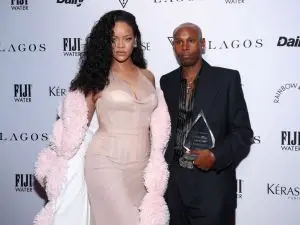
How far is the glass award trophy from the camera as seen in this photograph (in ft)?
6.69

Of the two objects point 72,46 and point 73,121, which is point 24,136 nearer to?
point 72,46

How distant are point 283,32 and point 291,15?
12cm

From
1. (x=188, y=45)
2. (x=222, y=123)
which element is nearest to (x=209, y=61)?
(x=188, y=45)

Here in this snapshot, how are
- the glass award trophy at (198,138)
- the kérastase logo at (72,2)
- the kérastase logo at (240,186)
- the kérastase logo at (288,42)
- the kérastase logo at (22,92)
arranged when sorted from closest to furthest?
the glass award trophy at (198,138), the kérastase logo at (288,42), the kérastase logo at (240,186), the kérastase logo at (72,2), the kérastase logo at (22,92)

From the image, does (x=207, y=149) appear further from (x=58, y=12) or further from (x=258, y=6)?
(x=58, y=12)

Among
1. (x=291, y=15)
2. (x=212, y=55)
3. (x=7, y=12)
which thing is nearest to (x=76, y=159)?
(x=212, y=55)

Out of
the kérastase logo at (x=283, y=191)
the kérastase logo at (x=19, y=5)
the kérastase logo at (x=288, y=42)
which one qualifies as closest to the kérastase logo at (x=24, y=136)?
the kérastase logo at (x=19, y=5)

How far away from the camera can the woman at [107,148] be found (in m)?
1.93

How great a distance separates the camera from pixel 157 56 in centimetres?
266

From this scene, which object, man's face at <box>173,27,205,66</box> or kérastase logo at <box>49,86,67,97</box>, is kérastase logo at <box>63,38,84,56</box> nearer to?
kérastase logo at <box>49,86,67,97</box>

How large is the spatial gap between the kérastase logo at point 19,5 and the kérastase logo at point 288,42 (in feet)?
6.31

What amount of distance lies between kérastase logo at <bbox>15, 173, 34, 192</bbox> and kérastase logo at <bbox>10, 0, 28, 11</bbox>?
1.32m

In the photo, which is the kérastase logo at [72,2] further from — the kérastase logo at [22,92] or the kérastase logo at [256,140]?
the kérastase logo at [256,140]

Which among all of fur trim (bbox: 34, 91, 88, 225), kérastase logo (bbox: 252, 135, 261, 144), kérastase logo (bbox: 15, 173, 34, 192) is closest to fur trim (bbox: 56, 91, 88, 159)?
fur trim (bbox: 34, 91, 88, 225)
